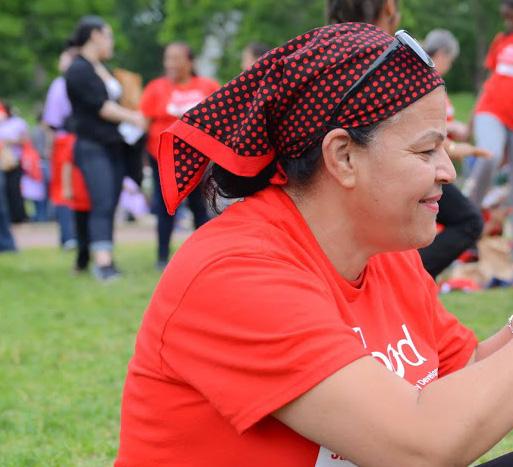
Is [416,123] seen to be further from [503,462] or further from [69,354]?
[69,354]

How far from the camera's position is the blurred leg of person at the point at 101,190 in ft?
25.6

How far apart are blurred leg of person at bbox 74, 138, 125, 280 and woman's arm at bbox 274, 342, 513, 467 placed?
6.21 meters

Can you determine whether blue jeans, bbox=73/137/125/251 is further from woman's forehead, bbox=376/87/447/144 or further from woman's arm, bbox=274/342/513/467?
woman's arm, bbox=274/342/513/467

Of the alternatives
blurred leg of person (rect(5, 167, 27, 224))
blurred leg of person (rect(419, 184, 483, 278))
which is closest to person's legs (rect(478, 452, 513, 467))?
blurred leg of person (rect(419, 184, 483, 278))

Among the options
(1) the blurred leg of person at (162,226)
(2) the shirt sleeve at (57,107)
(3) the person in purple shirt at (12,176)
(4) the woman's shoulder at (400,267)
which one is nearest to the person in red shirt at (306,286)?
(4) the woman's shoulder at (400,267)

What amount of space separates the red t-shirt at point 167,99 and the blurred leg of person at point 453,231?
363 centimetres

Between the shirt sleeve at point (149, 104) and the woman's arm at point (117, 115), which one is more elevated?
the woman's arm at point (117, 115)

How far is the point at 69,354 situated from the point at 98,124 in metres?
2.96

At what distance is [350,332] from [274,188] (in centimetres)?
42

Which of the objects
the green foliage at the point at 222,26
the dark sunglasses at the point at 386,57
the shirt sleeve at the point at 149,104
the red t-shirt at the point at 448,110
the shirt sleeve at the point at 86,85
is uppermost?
the dark sunglasses at the point at 386,57

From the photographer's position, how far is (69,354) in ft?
17.0

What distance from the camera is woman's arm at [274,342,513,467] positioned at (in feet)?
5.77

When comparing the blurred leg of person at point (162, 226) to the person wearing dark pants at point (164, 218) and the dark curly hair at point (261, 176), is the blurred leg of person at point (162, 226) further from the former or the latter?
the dark curly hair at point (261, 176)

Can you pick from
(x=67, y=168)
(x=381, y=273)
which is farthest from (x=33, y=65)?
(x=381, y=273)
